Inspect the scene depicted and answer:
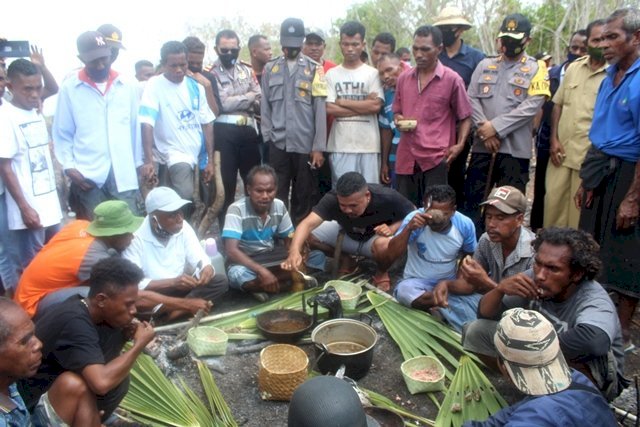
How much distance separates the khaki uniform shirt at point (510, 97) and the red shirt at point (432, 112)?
25cm

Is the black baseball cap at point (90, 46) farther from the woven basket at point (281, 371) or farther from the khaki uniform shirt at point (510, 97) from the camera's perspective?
the khaki uniform shirt at point (510, 97)

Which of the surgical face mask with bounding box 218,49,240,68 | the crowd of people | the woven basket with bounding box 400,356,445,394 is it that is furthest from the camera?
the surgical face mask with bounding box 218,49,240,68

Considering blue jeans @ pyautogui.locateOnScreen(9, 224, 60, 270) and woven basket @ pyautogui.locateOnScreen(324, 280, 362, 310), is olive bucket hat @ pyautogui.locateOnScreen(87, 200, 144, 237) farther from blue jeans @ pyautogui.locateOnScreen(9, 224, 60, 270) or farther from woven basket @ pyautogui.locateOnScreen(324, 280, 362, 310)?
woven basket @ pyautogui.locateOnScreen(324, 280, 362, 310)

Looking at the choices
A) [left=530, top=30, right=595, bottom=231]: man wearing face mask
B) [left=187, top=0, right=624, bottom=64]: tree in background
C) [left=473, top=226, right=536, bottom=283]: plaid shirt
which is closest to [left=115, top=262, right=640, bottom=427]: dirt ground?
[left=473, top=226, right=536, bottom=283]: plaid shirt

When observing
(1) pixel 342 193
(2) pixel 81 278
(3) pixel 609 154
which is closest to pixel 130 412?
(2) pixel 81 278

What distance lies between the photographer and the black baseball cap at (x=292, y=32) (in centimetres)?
578

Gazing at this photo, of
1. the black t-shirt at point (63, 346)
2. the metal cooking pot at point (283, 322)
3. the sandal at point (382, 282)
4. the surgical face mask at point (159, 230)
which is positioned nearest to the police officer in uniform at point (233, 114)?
the surgical face mask at point (159, 230)

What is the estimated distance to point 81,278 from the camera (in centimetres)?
379

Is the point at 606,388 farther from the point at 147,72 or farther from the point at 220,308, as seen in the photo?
the point at 147,72

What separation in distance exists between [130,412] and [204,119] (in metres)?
3.33

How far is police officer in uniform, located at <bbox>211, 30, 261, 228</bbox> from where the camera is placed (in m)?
6.33

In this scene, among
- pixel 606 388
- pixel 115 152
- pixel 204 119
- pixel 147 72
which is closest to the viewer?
pixel 606 388

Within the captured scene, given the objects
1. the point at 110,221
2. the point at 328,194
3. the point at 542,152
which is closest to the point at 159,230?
A: the point at 110,221

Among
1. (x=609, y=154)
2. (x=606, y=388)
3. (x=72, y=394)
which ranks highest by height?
(x=609, y=154)
